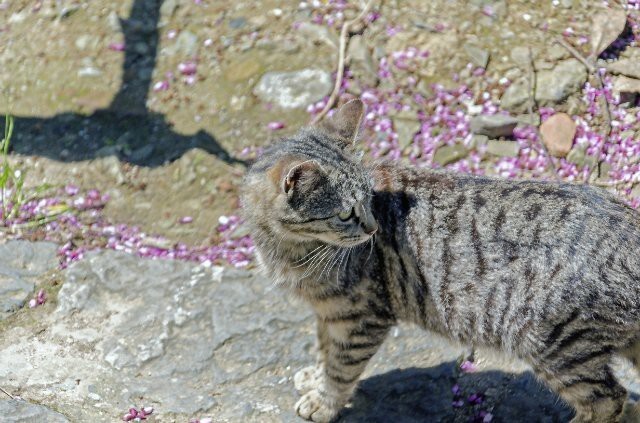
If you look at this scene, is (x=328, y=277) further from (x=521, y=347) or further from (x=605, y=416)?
(x=605, y=416)

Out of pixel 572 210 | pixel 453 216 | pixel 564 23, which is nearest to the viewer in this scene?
pixel 572 210

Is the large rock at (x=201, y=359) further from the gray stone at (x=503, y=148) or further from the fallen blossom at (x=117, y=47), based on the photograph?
the fallen blossom at (x=117, y=47)

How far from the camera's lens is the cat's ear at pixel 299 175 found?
441cm

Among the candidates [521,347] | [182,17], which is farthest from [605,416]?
[182,17]

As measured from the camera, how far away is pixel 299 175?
4.45 meters

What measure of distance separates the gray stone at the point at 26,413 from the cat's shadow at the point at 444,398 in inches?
65.3

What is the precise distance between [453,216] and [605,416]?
127 cm

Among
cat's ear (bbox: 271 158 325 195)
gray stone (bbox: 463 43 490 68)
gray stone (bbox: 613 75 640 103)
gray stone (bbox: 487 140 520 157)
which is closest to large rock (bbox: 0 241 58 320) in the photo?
cat's ear (bbox: 271 158 325 195)

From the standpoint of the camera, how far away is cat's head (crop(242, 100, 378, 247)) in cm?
452

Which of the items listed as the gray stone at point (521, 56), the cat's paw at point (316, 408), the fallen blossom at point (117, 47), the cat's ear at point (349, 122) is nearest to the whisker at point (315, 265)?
the cat's ear at point (349, 122)

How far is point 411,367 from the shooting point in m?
5.44

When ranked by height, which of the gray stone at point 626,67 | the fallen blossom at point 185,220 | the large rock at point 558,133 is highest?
the gray stone at point 626,67

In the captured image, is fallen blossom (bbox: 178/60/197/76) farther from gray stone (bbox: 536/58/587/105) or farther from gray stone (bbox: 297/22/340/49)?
gray stone (bbox: 536/58/587/105)

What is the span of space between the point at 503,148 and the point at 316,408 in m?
2.69
